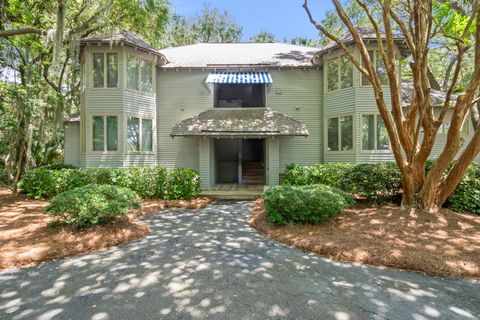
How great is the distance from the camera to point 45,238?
20.0ft

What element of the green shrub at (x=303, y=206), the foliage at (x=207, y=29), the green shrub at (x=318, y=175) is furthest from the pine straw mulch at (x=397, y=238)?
the foliage at (x=207, y=29)

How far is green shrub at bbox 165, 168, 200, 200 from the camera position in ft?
36.9

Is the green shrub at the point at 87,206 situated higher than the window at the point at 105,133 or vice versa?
the window at the point at 105,133

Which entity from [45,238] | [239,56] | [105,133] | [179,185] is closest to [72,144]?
[105,133]

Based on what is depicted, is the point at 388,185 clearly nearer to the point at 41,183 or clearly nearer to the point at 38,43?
the point at 41,183

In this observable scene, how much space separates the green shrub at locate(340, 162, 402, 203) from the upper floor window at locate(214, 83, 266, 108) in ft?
33.5

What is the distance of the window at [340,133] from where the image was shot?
13398 mm

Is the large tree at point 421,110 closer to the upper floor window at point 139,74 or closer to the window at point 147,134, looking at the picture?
the upper floor window at point 139,74

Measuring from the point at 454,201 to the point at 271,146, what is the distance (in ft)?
25.4

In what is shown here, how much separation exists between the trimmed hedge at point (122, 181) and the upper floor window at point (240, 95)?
26.8ft

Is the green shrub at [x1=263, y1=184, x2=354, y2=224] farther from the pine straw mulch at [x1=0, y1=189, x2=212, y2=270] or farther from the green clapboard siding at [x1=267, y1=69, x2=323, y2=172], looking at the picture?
the green clapboard siding at [x1=267, y1=69, x2=323, y2=172]

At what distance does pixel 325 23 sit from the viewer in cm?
2320

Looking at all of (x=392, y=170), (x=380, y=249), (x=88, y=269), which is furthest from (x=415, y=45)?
(x=88, y=269)

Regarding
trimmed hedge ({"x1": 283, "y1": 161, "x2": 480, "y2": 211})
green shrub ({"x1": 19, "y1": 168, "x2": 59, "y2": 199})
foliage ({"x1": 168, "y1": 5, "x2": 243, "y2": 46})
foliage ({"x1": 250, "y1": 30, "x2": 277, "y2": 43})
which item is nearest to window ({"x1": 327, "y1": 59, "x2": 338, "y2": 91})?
trimmed hedge ({"x1": 283, "y1": 161, "x2": 480, "y2": 211})
